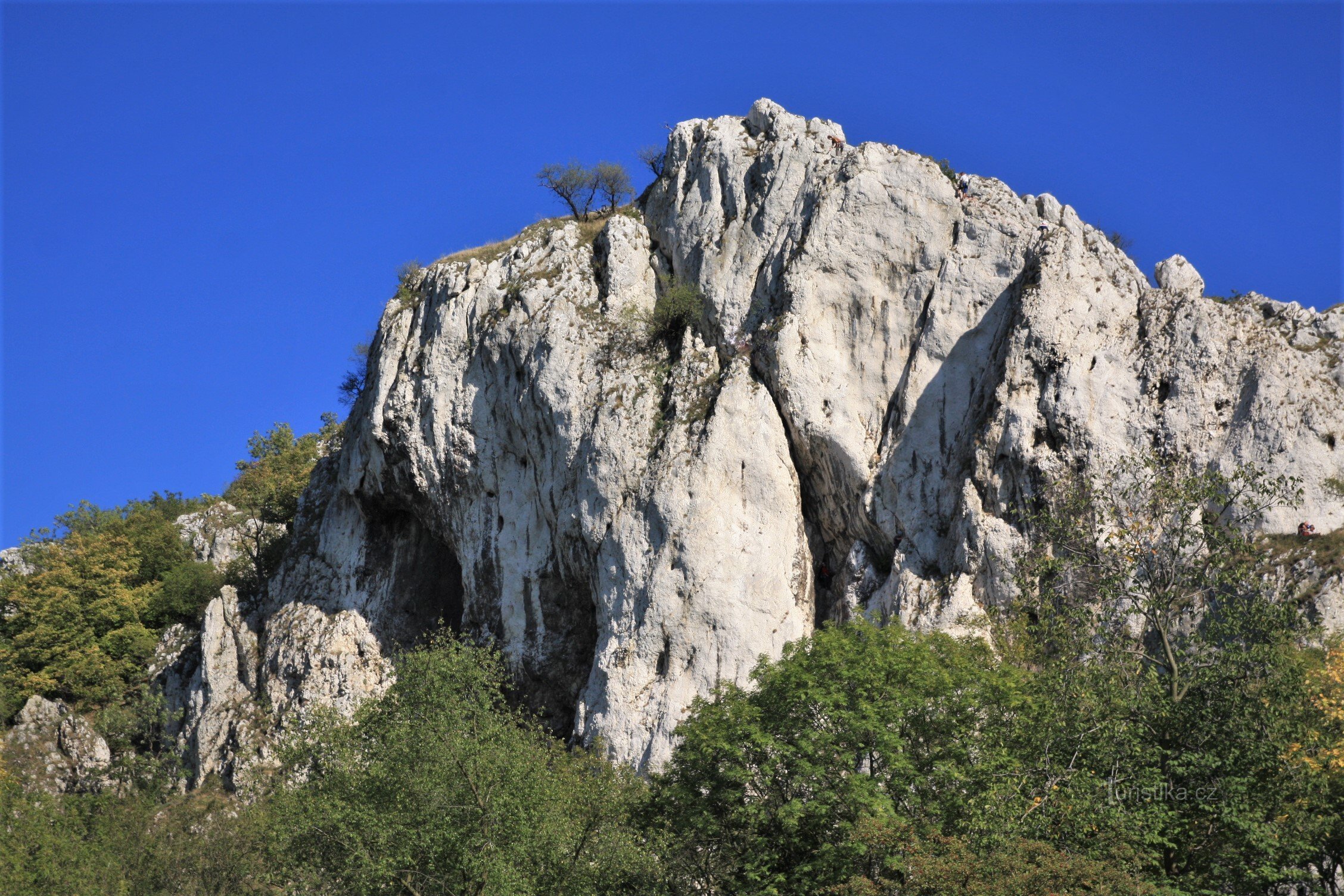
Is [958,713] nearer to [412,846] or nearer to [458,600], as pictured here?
[412,846]

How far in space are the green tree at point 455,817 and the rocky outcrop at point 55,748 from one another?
2563 cm

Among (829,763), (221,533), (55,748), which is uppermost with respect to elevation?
(221,533)

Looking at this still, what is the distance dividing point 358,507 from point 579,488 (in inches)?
519

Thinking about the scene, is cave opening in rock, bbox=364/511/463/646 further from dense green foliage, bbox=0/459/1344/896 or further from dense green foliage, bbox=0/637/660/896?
dense green foliage, bbox=0/459/1344/896

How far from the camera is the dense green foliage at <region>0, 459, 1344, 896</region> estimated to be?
82.5 ft

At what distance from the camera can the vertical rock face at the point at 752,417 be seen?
38.7m

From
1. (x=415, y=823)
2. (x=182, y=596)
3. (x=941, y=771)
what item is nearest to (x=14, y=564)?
(x=182, y=596)

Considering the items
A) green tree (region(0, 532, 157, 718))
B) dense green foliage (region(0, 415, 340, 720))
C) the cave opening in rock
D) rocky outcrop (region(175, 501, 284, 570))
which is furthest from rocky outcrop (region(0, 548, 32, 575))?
the cave opening in rock

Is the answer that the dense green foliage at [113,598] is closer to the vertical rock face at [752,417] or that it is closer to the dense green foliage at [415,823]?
the vertical rock face at [752,417]

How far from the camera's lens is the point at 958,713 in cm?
2858

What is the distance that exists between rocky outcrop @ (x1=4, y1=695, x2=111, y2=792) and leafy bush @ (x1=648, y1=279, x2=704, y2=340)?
27.1 m

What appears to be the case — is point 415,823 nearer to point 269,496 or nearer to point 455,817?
point 455,817

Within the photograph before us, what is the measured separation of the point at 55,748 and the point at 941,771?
42912mm

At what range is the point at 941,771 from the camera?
27125 millimetres
